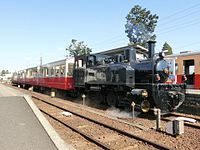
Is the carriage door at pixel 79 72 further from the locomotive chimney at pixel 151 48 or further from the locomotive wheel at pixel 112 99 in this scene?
the locomotive chimney at pixel 151 48

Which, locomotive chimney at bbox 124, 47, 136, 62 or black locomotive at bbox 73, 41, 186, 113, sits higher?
locomotive chimney at bbox 124, 47, 136, 62

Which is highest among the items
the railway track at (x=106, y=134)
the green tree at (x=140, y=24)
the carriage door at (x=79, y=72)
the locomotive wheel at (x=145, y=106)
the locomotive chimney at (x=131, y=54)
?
the green tree at (x=140, y=24)

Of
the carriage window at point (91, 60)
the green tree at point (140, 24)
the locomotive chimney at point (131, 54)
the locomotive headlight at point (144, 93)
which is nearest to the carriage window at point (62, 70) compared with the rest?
the carriage window at point (91, 60)

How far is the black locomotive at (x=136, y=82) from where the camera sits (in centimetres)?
1189

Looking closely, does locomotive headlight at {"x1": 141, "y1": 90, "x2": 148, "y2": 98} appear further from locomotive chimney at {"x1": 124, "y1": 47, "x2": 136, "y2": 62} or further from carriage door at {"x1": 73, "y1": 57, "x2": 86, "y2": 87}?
carriage door at {"x1": 73, "y1": 57, "x2": 86, "y2": 87}

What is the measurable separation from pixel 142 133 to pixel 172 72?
17.0ft

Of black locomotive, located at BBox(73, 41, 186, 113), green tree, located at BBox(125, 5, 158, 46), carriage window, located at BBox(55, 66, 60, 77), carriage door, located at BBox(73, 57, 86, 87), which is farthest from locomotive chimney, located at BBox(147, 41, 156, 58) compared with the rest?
green tree, located at BBox(125, 5, 158, 46)

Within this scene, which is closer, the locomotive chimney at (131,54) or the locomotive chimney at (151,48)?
the locomotive chimney at (151,48)

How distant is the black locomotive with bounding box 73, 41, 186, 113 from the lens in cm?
1189

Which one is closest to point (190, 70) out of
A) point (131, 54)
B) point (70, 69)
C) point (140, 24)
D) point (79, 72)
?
point (79, 72)

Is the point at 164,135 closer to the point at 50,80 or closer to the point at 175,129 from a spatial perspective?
the point at 175,129

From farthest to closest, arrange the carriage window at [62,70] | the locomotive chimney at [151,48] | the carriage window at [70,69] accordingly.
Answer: the carriage window at [62,70]
the carriage window at [70,69]
the locomotive chimney at [151,48]

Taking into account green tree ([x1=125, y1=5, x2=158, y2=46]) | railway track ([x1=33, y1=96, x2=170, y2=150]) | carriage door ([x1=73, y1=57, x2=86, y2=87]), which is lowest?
railway track ([x1=33, y1=96, x2=170, y2=150])

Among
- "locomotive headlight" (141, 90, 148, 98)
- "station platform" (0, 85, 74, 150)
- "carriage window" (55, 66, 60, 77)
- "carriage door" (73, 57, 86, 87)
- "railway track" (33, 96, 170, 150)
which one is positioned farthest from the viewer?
"carriage window" (55, 66, 60, 77)
